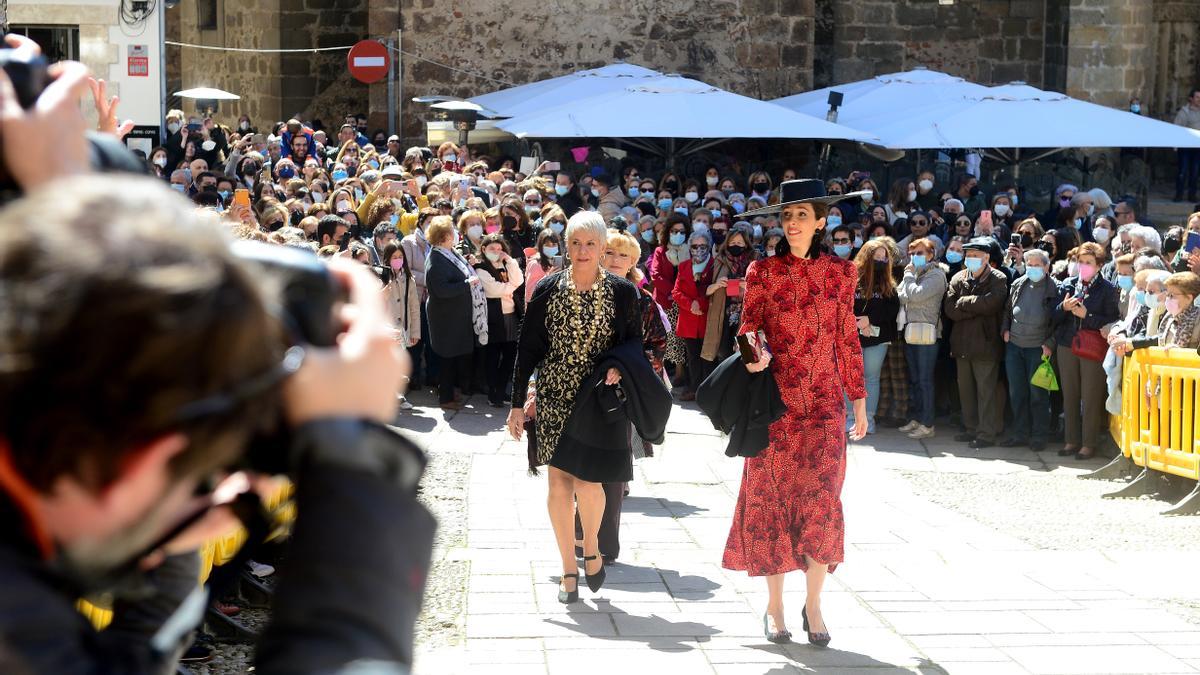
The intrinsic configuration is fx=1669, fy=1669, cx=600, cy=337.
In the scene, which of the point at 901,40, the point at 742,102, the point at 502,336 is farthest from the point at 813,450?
the point at 901,40

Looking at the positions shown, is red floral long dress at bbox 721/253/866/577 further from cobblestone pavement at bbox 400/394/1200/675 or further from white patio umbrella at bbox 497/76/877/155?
white patio umbrella at bbox 497/76/877/155

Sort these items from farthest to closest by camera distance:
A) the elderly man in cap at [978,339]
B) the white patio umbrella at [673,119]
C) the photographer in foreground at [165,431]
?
the white patio umbrella at [673,119]
the elderly man in cap at [978,339]
the photographer in foreground at [165,431]

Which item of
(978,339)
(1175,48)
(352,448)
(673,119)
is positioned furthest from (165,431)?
(1175,48)

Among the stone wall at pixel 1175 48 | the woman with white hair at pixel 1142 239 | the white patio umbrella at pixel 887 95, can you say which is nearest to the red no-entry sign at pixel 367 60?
the white patio umbrella at pixel 887 95

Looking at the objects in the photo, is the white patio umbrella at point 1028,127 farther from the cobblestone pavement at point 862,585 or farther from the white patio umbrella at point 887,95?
the cobblestone pavement at point 862,585

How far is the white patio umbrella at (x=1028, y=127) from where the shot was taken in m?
18.2

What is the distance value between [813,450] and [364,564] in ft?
17.7

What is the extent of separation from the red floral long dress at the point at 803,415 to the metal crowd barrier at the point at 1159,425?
164 inches

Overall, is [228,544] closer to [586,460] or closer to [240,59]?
[586,460]

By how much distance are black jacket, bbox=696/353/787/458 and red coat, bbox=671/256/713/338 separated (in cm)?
740

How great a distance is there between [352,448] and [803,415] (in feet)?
17.6

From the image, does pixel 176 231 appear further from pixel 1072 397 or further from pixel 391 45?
pixel 391 45

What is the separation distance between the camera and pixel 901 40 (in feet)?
97.9

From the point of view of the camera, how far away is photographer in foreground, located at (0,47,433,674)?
46.3 inches
